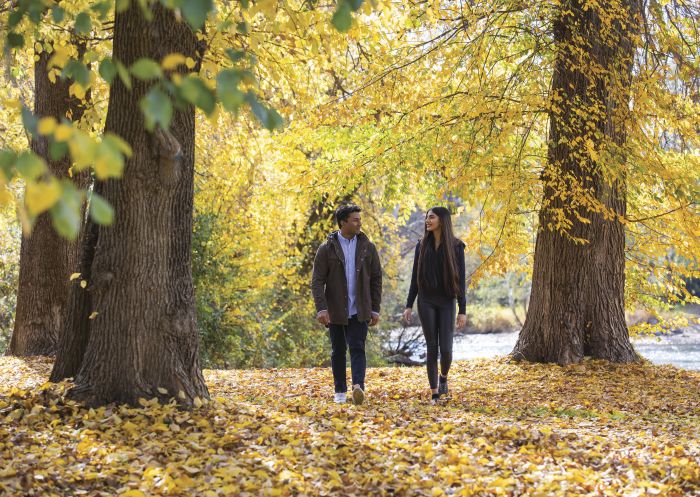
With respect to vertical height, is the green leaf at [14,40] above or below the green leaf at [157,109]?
above

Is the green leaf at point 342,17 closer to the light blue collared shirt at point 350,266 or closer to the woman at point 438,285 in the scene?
the light blue collared shirt at point 350,266

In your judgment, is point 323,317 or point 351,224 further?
point 351,224

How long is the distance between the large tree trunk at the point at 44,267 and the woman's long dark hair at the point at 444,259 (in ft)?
16.5

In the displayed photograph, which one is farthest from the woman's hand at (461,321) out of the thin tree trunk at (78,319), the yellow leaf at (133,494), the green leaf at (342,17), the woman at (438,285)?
the green leaf at (342,17)

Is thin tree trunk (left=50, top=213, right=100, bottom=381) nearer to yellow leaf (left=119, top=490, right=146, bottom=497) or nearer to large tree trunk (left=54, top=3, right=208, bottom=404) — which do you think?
large tree trunk (left=54, top=3, right=208, bottom=404)

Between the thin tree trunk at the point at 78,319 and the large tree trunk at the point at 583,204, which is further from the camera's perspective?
the large tree trunk at the point at 583,204

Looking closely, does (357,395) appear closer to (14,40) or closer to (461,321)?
(461,321)

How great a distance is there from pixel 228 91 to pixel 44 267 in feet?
29.8

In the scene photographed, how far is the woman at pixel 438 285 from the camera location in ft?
25.0

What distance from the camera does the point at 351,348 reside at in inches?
295

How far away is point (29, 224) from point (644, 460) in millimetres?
4394

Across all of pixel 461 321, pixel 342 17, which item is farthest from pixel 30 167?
pixel 461 321

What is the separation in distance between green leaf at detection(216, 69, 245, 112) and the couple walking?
484cm

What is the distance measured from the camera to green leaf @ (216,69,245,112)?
250 cm
